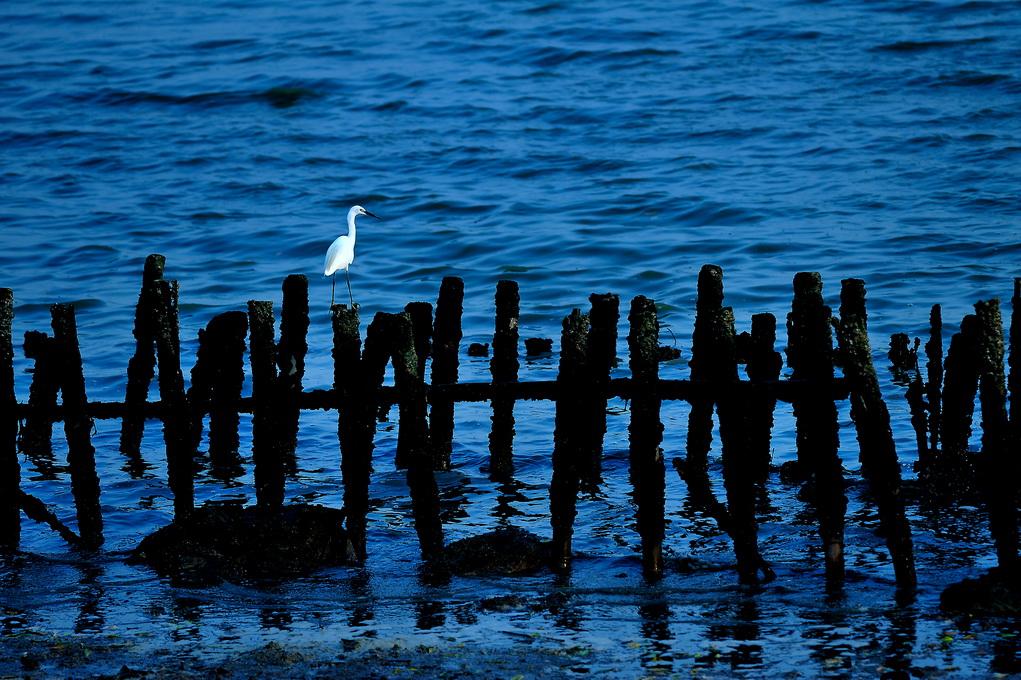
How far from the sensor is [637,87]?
35.9 m

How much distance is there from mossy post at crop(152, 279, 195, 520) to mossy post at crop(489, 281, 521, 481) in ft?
8.58

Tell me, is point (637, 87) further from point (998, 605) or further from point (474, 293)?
point (998, 605)

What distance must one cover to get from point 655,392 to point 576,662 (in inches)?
74.3

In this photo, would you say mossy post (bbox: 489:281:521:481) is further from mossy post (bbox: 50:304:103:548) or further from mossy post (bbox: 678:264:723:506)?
mossy post (bbox: 50:304:103:548)

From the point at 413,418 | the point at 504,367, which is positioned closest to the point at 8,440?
the point at 413,418

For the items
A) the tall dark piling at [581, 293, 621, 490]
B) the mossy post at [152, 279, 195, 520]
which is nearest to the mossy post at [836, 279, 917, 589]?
the tall dark piling at [581, 293, 621, 490]

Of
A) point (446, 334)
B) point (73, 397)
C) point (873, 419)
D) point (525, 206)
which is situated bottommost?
point (873, 419)

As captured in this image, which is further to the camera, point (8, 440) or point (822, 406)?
point (8, 440)

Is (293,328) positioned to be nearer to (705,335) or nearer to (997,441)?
(705,335)

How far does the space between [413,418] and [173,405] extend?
6.28 ft

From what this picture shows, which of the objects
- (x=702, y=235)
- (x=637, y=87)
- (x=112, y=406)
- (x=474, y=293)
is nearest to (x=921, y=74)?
(x=637, y=87)

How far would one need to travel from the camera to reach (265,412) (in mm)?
10117

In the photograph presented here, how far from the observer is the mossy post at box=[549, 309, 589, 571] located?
31.1ft

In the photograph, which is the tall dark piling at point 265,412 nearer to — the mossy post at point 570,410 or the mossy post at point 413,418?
the mossy post at point 413,418
